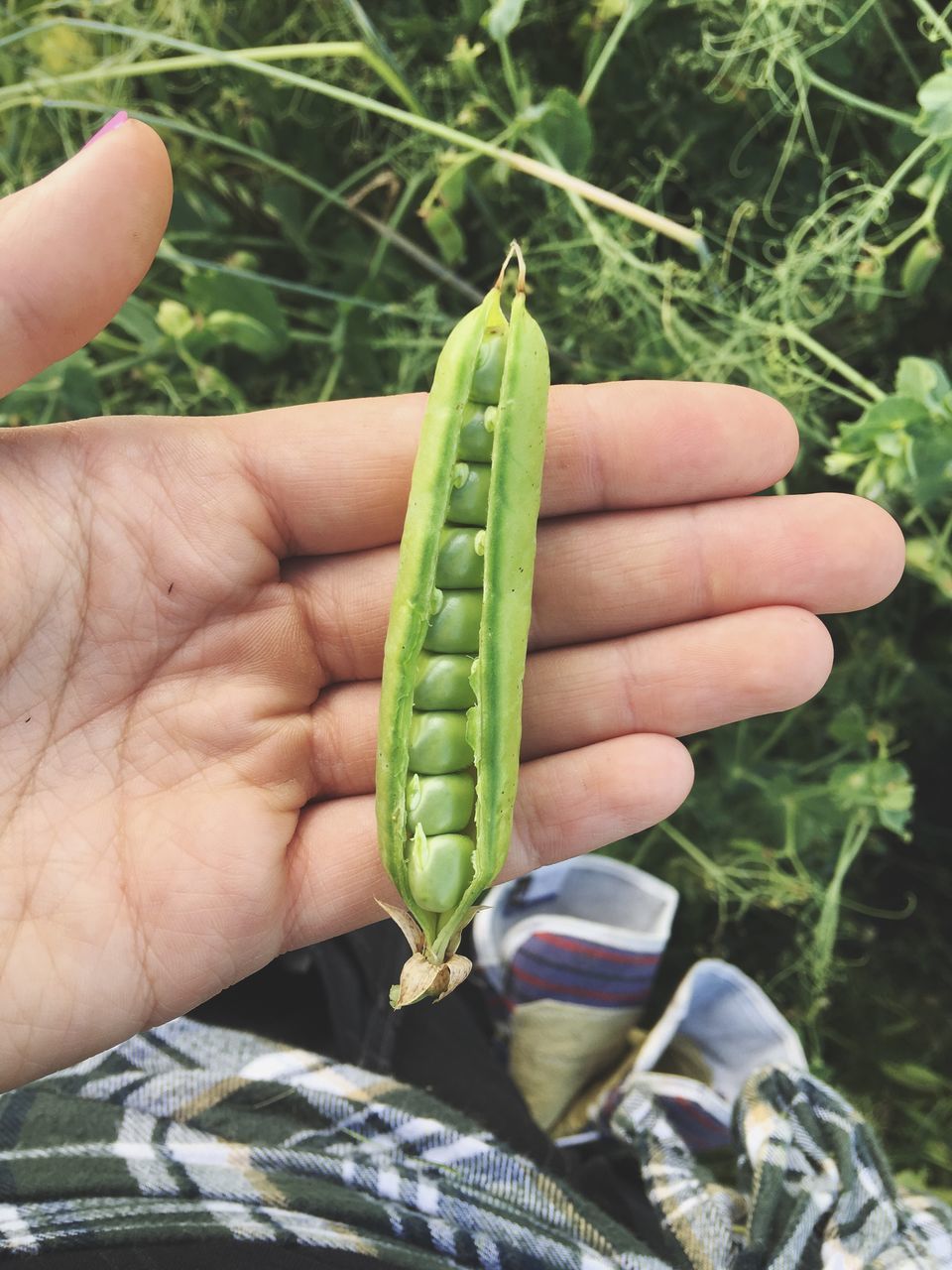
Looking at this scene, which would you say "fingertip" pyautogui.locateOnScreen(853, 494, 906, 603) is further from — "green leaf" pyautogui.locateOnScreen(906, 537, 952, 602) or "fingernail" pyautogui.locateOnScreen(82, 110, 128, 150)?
"fingernail" pyautogui.locateOnScreen(82, 110, 128, 150)

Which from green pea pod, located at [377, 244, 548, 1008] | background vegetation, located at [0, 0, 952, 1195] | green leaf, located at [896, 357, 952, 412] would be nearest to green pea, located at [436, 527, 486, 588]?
green pea pod, located at [377, 244, 548, 1008]

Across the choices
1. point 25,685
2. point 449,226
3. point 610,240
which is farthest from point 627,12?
point 25,685

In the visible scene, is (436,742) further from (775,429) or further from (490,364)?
(775,429)

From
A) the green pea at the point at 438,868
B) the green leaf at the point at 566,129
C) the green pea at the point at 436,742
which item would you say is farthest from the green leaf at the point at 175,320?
the green pea at the point at 438,868

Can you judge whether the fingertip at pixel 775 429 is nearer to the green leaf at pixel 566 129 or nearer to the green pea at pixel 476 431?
the green pea at pixel 476 431

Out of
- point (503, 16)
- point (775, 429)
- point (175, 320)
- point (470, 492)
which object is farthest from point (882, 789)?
point (175, 320)

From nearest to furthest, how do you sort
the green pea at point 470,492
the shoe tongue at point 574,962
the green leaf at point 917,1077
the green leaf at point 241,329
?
the green pea at point 470,492 < the green leaf at point 241,329 < the shoe tongue at point 574,962 < the green leaf at point 917,1077

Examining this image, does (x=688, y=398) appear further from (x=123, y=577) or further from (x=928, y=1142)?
(x=928, y=1142)
